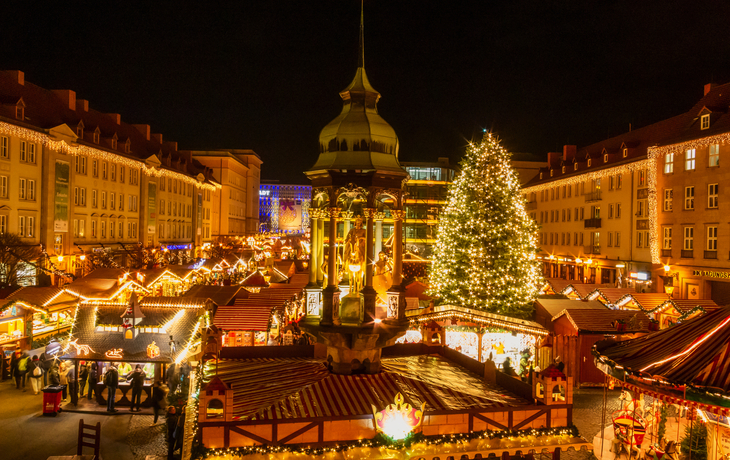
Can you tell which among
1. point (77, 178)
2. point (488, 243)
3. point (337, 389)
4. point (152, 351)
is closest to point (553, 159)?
point (488, 243)

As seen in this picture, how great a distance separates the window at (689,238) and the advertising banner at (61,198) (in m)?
42.4

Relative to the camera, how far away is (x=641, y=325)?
16266 mm

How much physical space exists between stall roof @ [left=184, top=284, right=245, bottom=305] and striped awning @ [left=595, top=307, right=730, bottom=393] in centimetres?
1485

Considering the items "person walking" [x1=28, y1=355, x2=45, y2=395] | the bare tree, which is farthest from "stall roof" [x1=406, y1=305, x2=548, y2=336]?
the bare tree

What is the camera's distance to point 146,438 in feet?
40.2

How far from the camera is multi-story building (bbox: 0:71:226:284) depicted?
34000 millimetres

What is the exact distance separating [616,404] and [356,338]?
9439 millimetres

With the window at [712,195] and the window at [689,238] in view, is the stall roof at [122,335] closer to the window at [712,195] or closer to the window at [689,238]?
the window at [712,195]

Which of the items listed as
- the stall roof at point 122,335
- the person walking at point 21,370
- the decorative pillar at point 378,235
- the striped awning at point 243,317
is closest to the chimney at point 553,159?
the striped awning at point 243,317

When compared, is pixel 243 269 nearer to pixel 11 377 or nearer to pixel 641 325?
pixel 11 377

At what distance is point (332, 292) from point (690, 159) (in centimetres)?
3218

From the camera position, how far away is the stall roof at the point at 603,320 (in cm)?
1631

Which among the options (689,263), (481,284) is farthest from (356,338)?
(689,263)

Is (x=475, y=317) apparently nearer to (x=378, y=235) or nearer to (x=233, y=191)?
(x=378, y=235)
